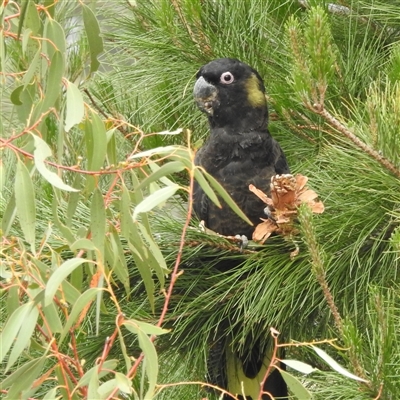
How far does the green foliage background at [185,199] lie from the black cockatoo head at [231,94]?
0.12ft

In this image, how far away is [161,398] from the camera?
57.8 inches

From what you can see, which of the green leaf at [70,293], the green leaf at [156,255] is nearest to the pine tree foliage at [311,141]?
the green leaf at [156,255]

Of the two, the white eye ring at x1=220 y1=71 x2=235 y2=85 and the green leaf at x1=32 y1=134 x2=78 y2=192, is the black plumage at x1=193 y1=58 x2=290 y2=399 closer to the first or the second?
the white eye ring at x1=220 y1=71 x2=235 y2=85

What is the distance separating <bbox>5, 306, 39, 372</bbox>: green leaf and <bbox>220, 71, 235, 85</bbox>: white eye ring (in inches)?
30.8

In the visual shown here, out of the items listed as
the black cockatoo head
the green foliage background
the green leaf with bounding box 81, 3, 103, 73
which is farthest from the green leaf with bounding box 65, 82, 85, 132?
the black cockatoo head

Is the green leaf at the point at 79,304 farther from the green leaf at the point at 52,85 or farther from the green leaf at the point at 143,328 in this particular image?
the green leaf at the point at 52,85

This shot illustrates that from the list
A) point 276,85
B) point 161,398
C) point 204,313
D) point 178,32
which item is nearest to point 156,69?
point 178,32

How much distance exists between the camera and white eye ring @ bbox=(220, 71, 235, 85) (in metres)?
1.52

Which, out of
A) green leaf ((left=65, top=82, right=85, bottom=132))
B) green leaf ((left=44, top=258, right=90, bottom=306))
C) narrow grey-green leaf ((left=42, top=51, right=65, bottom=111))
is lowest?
green leaf ((left=44, top=258, right=90, bottom=306))

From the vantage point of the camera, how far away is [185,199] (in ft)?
5.22

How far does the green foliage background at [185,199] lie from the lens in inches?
36.1

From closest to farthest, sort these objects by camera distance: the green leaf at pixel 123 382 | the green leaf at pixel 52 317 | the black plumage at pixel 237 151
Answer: the green leaf at pixel 123 382 < the green leaf at pixel 52 317 < the black plumage at pixel 237 151

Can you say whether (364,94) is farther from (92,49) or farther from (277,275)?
(92,49)

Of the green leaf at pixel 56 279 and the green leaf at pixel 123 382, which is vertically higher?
the green leaf at pixel 56 279
